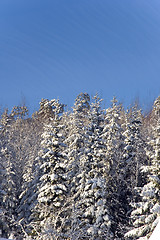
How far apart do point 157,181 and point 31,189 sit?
1512 centimetres

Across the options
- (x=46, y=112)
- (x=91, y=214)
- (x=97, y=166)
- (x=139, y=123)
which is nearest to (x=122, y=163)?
(x=139, y=123)

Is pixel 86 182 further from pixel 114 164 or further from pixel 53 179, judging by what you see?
pixel 114 164

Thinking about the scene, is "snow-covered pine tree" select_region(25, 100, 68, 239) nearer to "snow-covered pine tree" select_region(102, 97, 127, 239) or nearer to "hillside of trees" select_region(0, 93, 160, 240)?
"hillside of trees" select_region(0, 93, 160, 240)

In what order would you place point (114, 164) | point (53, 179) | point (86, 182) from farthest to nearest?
1. point (114, 164)
2. point (86, 182)
3. point (53, 179)

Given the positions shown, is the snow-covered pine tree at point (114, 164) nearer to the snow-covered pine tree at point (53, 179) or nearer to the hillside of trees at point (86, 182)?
the hillside of trees at point (86, 182)

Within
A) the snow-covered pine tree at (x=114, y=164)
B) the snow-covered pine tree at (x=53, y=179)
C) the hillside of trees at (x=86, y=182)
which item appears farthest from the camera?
the snow-covered pine tree at (x=114, y=164)

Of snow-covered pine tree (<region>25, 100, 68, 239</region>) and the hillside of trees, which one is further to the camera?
snow-covered pine tree (<region>25, 100, 68, 239</region>)

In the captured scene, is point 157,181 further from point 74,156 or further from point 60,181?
point 74,156

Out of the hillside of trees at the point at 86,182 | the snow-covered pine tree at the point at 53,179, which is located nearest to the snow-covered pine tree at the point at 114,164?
the hillside of trees at the point at 86,182

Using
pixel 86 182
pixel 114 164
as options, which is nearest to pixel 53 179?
pixel 86 182

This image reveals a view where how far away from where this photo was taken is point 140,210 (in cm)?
1623

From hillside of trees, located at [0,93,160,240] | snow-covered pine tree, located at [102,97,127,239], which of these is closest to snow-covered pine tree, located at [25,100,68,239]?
hillside of trees, located at [0,93,160,240]

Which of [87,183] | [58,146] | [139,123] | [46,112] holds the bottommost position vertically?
[87,183]

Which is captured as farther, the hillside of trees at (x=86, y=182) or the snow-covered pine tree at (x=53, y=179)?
the snow-covered pine tree at (x=53, y=179)
